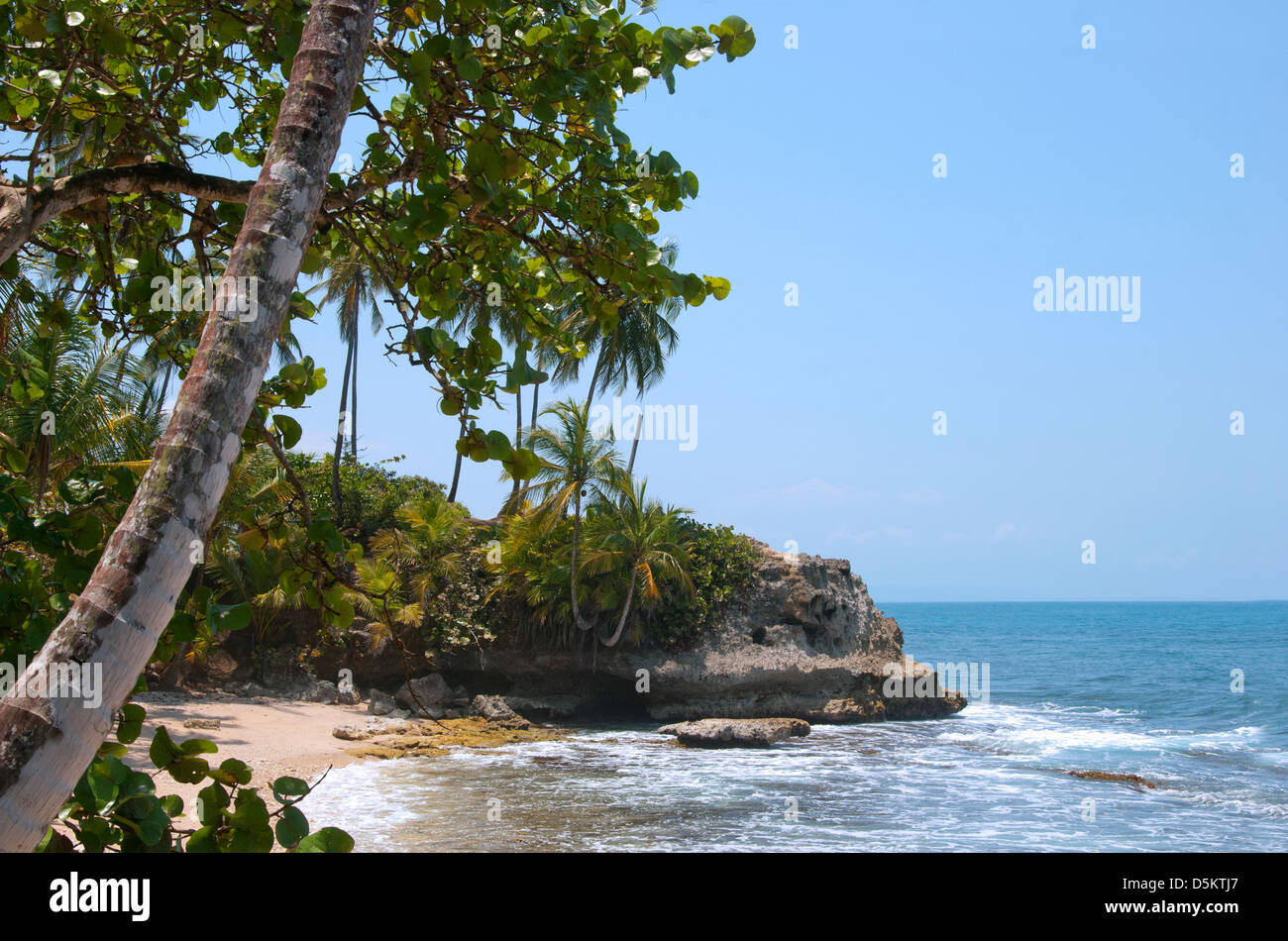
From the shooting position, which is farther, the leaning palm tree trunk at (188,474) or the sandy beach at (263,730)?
the sandy beach at (263,730)

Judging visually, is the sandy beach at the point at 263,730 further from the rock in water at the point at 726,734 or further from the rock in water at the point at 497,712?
the rock in water at the point at 726,734

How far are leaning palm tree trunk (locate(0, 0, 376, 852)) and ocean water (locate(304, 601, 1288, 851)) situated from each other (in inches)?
427

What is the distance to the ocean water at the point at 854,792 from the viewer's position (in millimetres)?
13383

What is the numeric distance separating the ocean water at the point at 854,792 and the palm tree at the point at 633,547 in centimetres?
351

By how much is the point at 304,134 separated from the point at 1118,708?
39633 millimetres

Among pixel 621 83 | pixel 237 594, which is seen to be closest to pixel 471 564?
pixel 237 594

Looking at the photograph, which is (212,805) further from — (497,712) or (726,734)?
(497,712)

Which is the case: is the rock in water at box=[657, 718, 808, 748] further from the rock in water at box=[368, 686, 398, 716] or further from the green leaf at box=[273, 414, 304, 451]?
the green leaf at box=[273, 414, 304, 451]

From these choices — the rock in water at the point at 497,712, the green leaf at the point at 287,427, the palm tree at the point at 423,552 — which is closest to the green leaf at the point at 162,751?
the green leaf at the point at 287,427

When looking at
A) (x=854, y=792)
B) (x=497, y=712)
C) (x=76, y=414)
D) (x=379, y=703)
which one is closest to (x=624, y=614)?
(x=497, y=712)

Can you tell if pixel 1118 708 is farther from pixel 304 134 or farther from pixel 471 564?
pixel 304 134

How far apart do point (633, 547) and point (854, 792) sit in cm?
930

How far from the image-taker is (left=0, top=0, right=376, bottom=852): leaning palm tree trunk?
1616 mm

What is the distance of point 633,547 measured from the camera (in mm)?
24281
